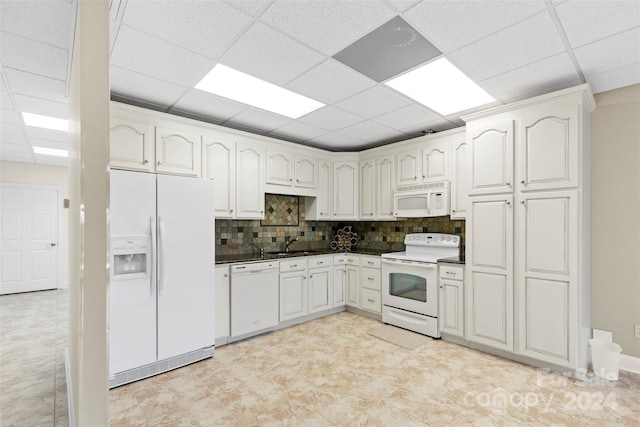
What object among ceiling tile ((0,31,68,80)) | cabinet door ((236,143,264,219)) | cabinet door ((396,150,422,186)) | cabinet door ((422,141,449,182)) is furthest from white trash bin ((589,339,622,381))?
ceiling tile ((0,31,68,80))

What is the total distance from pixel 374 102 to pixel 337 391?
2492 mm

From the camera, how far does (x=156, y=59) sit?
7.19 ft

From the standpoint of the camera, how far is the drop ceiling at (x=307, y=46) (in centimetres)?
172

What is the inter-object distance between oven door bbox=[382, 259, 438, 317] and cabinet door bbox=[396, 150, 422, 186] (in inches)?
40.7

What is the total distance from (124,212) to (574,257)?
11.8 ft

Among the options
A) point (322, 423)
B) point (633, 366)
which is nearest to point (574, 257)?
point (633, 366)

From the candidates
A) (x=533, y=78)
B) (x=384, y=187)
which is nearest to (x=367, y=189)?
(x=384, y=187)

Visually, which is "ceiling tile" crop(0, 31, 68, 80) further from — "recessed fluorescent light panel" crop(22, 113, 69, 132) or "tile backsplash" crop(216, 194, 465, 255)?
"tile backsplash" crop(216, 194, 465, 255)

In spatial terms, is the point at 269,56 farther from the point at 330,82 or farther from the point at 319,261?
the point at 319,261

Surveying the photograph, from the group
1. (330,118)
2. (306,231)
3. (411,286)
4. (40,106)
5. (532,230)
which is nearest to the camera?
(532,230)

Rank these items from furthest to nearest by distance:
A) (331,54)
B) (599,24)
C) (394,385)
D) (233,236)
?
(233,236) → (394,385) → (331,54) → (599,24)

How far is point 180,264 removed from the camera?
9.21 feet

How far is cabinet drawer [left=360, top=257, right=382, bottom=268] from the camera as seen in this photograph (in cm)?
412

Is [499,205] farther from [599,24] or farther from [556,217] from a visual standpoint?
[599,24]
